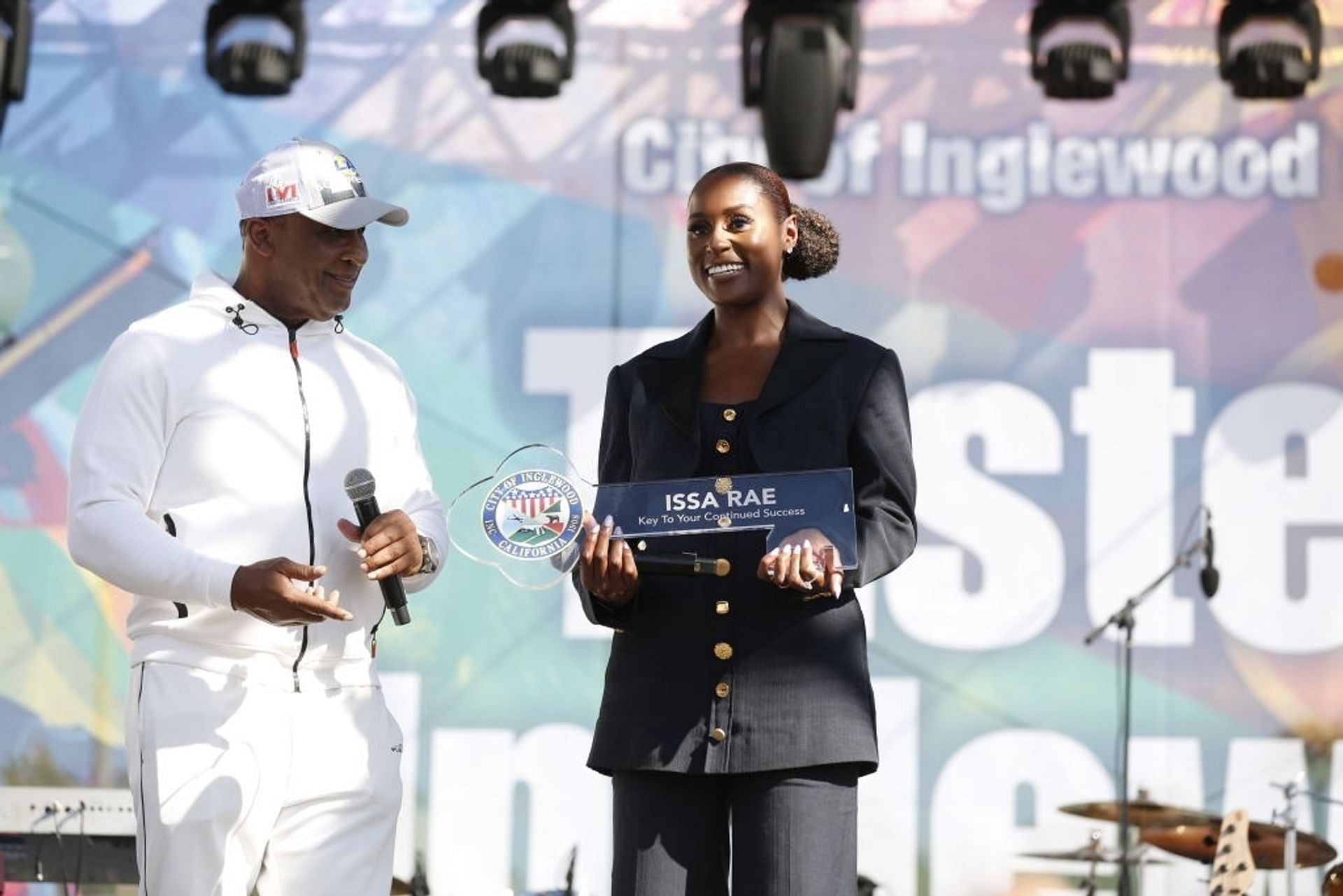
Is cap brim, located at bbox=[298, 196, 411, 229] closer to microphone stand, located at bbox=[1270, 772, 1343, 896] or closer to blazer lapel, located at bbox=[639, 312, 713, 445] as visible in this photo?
blazer lapel, located at bbox=[639, 312, 713, 445]

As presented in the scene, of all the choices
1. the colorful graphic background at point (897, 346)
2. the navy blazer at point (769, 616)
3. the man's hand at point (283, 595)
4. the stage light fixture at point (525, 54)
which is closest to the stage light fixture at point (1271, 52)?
the colorful graphic background at point (897, 346)

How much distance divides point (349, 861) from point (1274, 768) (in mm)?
3981

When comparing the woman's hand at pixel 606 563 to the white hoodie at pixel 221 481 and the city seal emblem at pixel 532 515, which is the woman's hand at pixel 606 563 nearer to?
the city seal emblem at pixel 532 515

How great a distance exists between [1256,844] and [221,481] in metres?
3.60

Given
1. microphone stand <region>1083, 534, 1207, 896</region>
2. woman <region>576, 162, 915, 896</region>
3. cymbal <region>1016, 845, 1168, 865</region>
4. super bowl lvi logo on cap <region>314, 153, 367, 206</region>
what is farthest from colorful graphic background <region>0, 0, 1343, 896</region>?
woman <region>576, 162, 915, 896</region>

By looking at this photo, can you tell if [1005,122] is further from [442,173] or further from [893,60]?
[442,173]

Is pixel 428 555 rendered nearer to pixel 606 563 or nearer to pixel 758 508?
pixel 606 563

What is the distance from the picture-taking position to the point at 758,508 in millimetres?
2613

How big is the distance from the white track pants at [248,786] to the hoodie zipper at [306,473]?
0.19 feet

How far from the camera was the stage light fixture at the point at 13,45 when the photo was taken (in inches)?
241

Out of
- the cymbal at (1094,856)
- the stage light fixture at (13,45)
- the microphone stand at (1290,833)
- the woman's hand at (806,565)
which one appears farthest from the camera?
the stage light fixture at (13,45)

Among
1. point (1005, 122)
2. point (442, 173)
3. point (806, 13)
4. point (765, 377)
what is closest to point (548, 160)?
point (442, 173)

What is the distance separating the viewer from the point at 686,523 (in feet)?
8.59

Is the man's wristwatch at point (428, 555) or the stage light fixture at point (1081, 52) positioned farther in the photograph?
the stage light fixture at point (1081, 52)
